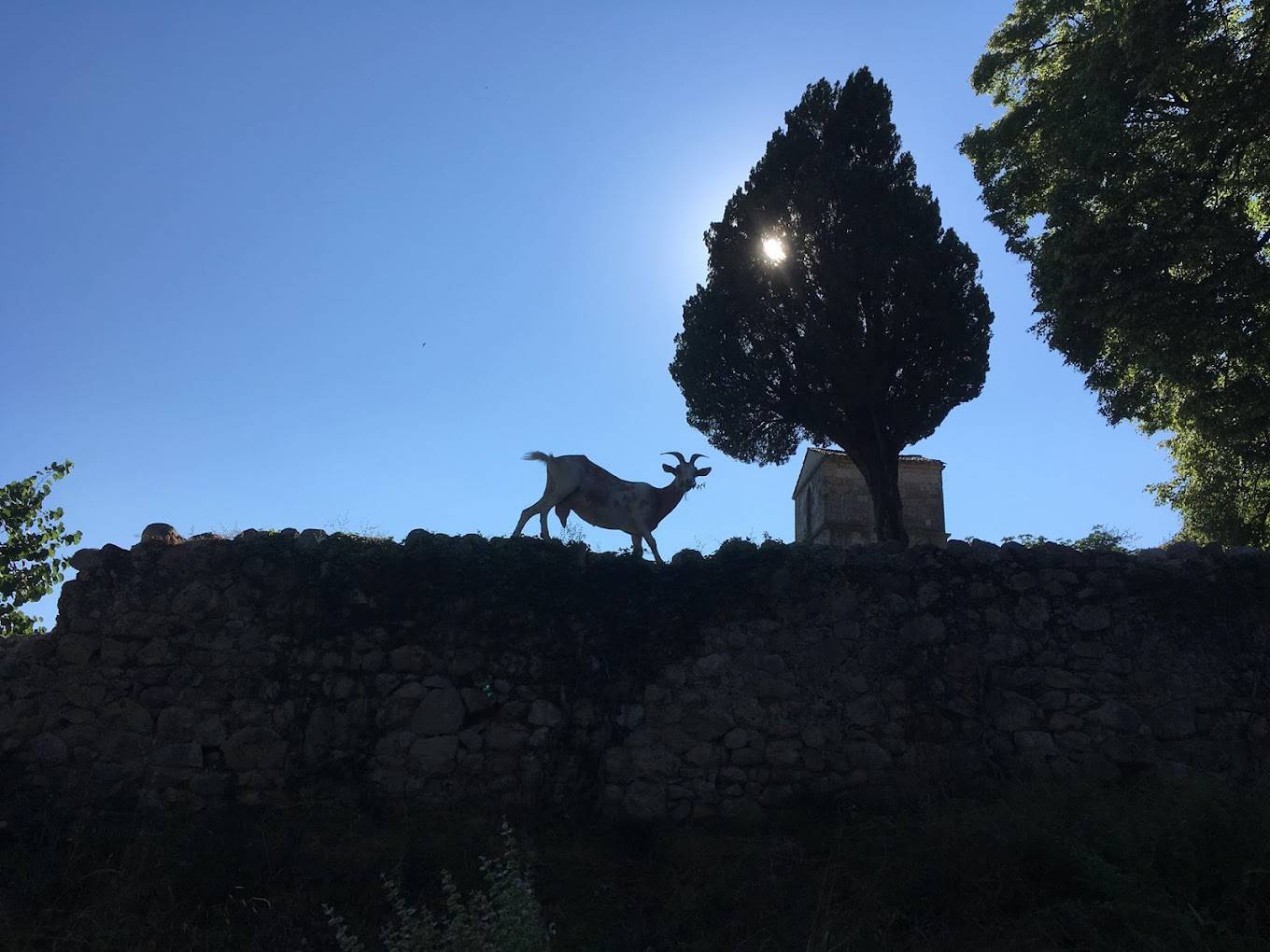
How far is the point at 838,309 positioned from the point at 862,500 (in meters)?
8.09

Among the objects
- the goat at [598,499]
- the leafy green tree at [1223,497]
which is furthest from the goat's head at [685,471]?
the leafy green tree at [1223,497]

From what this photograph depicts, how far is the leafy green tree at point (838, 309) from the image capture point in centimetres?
1532

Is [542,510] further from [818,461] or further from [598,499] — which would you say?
[818,461]

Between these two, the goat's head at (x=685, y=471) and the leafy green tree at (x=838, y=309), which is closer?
the goat's head at (x=685, y=471)

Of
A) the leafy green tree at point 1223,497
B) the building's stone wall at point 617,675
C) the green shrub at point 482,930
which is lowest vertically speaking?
the green shrub at point 482,930

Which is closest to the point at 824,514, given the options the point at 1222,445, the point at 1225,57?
the point at 1222,445

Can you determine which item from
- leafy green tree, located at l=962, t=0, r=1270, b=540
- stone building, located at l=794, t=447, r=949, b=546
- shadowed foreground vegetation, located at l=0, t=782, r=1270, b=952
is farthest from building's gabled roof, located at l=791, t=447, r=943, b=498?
shadowed foreground vegetation, located at l=0, t=782, r=1270, b=952

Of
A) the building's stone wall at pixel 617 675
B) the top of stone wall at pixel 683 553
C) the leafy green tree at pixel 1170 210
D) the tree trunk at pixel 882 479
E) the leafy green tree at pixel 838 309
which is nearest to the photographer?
the building's stone wall at pixel 617 675

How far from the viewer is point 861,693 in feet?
28.3

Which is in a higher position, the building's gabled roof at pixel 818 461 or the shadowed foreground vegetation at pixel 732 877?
the building's gabled roof at pixel 818 461

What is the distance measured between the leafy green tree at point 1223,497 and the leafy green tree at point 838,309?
427cm

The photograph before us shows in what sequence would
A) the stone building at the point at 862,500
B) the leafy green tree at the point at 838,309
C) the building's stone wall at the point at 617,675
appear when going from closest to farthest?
1. the building's stone wall at the point at 617,675
2. the leafy green tree at the point at 838,309
3. the stone building at the point at 862,500

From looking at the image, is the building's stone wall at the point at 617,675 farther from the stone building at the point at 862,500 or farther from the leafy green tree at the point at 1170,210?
→ the stone building at the point at 862,500

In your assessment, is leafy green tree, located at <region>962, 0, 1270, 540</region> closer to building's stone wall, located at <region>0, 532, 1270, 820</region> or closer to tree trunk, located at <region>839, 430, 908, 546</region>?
tree trunk, located at <region>839, 430, 908, 546</region>
